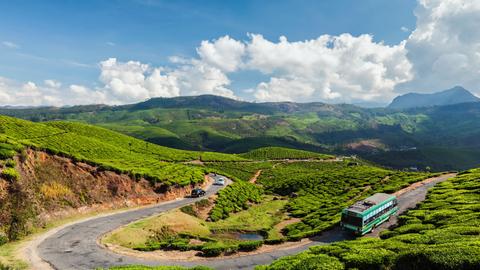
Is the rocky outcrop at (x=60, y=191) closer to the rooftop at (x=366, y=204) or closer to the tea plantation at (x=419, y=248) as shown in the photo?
the tea plantation at (x=419, y=248)

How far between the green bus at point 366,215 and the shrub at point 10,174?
42138mm

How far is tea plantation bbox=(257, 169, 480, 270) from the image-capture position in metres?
15.8

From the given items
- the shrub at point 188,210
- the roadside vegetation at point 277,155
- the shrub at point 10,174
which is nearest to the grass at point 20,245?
the shrub at point 10,174

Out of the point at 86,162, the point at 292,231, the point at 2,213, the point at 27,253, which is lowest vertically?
the point at 292,231

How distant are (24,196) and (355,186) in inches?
2535

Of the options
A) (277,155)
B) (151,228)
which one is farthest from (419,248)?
(277,155)

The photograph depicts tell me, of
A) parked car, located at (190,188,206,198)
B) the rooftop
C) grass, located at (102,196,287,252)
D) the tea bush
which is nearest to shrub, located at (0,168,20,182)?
grass, located at (102,196,287,252)

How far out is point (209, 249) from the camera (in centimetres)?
3008

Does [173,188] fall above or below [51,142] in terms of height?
below

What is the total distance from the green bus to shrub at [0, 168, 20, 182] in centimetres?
4214

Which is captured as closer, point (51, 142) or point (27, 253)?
point (27, 253)

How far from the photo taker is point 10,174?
119ft

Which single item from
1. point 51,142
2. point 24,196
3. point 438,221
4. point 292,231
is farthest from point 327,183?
point 51,142

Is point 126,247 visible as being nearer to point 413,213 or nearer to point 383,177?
point 413,213
